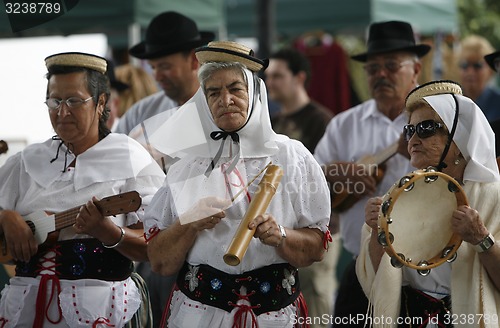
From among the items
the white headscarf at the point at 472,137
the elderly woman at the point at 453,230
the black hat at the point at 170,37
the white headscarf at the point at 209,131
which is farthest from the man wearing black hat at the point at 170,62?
the white headscarf at the point at 472,137

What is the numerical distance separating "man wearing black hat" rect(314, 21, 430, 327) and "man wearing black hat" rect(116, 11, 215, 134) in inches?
37.5

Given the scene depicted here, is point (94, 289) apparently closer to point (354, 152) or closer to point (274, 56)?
point (354, 152)

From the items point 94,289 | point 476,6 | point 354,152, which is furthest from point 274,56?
point 476,6

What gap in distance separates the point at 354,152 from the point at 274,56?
8.46 feet

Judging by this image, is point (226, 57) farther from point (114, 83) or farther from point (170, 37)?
point (114, 83)

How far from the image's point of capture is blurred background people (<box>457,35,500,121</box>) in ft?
24.2

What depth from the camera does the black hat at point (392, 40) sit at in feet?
17.7

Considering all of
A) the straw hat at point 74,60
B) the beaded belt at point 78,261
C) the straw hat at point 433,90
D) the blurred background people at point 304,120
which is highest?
the straw hat at point 74,60

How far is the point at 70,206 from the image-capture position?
396 centimetres

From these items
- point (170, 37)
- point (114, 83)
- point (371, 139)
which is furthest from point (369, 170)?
point (114, 83)

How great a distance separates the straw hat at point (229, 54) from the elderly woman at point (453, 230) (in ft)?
2.32

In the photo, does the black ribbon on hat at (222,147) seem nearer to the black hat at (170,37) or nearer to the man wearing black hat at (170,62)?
the man wearing black hat at (170,62)

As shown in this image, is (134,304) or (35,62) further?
(35,62)

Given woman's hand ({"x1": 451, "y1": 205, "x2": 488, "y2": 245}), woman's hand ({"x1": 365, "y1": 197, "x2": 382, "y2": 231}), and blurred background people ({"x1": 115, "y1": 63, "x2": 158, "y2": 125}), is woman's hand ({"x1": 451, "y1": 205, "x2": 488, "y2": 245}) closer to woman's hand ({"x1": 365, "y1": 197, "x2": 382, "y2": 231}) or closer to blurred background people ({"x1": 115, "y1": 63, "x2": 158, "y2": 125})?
woman's hand ({"x1": 365, "y1": 197, "x2": 382, "y2": 231})
